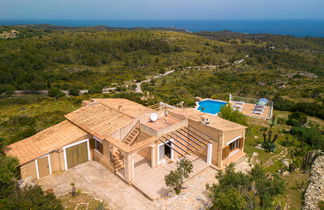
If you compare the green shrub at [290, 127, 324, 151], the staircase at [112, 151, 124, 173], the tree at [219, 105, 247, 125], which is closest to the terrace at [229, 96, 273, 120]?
the green shrub at [290, 127, 324, 151]

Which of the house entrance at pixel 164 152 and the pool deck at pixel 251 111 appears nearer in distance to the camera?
the house entrance at pixel 164 152

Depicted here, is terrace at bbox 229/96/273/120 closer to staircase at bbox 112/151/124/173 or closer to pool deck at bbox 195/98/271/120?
pool deck at bbox 195/98/271/120

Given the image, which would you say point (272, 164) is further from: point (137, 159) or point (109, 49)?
point (109, 49)

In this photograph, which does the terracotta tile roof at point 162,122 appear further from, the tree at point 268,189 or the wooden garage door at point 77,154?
the tree at point 268,189

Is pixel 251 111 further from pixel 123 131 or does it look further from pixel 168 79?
pixel 168 79

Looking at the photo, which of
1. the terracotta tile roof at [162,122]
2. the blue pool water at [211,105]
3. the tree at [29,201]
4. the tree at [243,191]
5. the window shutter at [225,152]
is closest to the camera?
the tree at [243,191]

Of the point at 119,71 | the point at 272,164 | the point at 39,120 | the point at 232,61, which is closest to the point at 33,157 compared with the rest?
the point at 39,120

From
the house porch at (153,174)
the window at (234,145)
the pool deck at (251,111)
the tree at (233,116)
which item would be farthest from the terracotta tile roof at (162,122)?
the pool deck at (251,111)

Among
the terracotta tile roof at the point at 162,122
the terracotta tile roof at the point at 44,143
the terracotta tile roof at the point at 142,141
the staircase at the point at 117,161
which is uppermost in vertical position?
the terracotta tile roof at the point at 162,122
